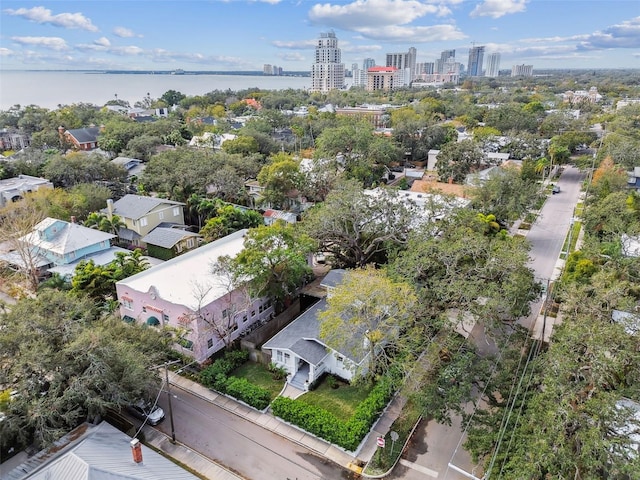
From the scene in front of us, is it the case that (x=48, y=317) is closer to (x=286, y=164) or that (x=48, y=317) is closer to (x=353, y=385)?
(x=353, y=385)

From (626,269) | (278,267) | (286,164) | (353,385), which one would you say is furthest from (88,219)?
(626,269)

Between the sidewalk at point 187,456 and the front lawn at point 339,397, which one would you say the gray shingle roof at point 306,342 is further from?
the sidewalk at point 187,456

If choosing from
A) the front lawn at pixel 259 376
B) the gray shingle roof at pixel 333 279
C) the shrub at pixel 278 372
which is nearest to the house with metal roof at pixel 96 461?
the front lawn at pixel 259 376

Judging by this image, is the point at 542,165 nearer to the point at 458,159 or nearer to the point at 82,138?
the point at 458,159

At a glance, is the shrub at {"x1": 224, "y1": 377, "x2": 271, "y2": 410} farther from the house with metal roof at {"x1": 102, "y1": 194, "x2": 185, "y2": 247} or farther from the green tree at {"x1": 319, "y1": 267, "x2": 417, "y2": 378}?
the house with metal roof at {"x1": 102, "y1": 194, "x2": 185, "y2": 247}

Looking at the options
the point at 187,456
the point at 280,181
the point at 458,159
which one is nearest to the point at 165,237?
the point at 280,181
